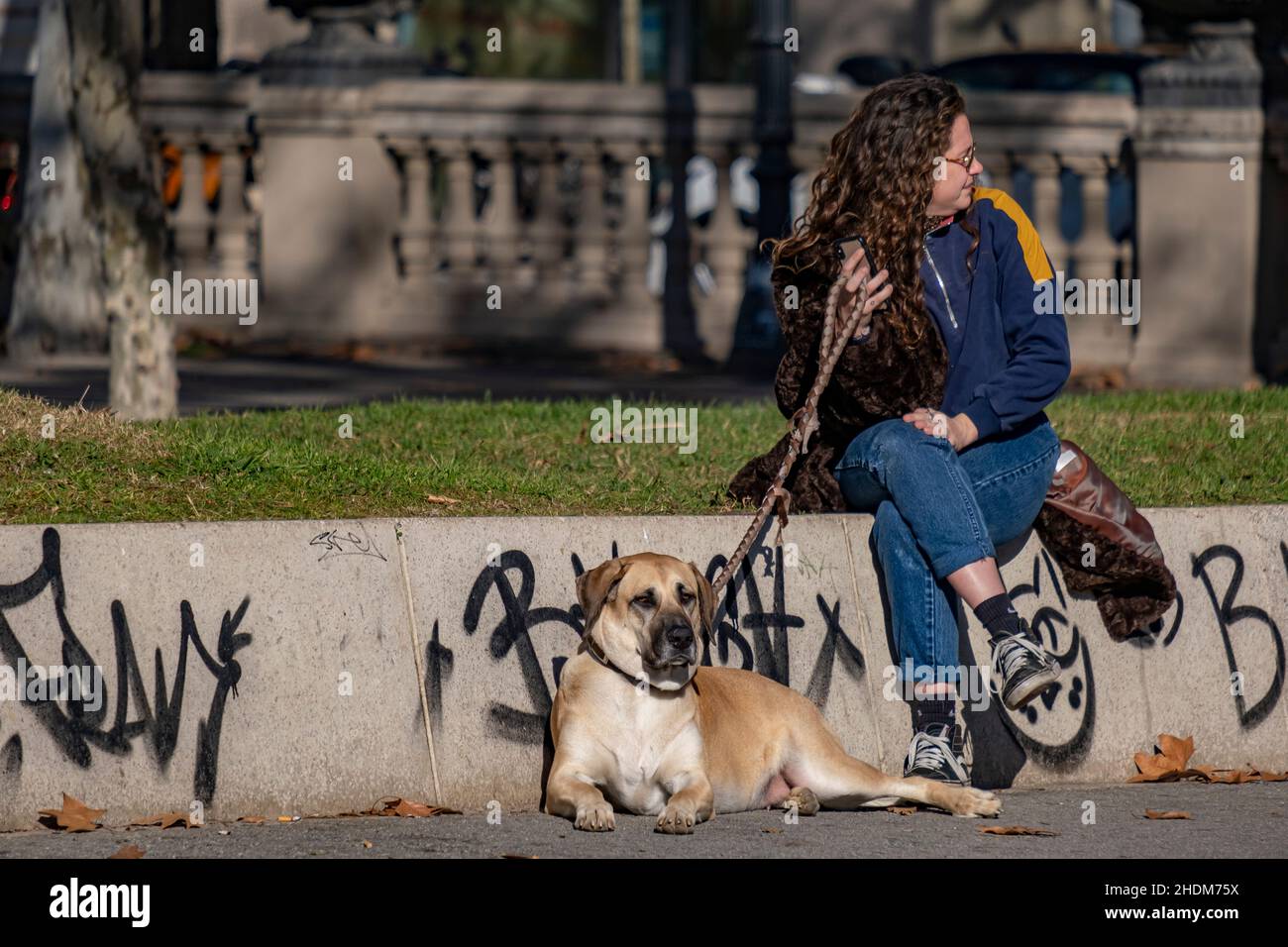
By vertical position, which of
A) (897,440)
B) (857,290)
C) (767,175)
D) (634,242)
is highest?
(767,175)

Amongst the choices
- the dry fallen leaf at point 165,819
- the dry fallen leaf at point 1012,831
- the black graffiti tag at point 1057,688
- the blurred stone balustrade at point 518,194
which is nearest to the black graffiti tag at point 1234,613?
the black graffiti tag at point 1057,688

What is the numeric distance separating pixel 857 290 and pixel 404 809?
2.21 metres

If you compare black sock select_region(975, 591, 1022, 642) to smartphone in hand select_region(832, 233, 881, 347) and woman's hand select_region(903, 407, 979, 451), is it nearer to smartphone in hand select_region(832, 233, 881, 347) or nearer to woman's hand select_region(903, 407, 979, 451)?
woman's hand select_region(903, 407, 979, 451)

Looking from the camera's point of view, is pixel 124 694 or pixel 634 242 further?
pixel 634 242

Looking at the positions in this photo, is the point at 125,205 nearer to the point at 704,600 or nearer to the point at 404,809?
the point at 404,809

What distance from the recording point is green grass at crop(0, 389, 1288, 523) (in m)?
7.79

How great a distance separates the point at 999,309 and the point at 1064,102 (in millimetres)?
7802

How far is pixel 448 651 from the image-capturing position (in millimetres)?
7219

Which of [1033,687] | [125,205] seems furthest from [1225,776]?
[125,205]

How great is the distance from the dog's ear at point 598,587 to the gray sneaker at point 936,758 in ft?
3.83

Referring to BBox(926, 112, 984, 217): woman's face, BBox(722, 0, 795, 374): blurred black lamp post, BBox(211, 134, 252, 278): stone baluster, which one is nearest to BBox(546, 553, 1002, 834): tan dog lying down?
BBox(926, 112, 984, 217): woman's face

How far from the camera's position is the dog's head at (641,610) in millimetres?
6727

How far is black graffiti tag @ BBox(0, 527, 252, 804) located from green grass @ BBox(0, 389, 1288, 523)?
54 centimetres

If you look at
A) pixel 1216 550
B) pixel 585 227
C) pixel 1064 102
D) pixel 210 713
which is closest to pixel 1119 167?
pixel 1064 102
